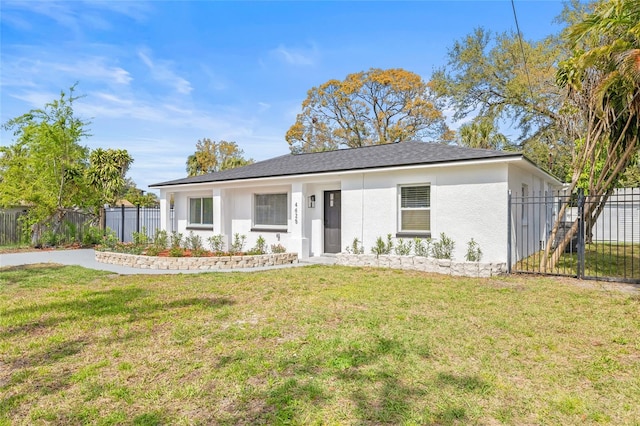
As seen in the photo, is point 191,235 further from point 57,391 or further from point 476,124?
point 476,124

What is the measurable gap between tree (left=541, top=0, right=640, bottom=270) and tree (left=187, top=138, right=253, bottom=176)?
123 feet

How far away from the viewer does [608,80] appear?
25.9 ft

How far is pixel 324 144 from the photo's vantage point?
3253cm

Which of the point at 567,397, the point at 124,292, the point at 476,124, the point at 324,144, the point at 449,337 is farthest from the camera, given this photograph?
the point at 324,144

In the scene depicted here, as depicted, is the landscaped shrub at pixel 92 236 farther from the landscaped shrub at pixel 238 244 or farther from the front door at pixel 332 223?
the front door at pixel 332 223

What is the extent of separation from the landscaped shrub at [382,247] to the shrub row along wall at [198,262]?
122 inches

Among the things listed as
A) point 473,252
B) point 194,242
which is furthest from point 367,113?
point 473,252

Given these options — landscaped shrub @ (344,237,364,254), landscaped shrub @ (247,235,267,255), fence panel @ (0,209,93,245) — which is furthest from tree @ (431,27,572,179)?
fence panel @ (0,209,93,245)

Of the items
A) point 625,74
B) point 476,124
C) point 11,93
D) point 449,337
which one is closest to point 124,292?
point 449,337

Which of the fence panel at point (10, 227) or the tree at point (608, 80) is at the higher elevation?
the tree at point (608, 80)

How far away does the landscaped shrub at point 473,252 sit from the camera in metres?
9.98

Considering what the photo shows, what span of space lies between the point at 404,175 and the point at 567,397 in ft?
27.4

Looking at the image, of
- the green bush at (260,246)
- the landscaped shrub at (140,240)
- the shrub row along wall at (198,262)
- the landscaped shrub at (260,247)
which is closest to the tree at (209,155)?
the landscaped shrub at (140,240)

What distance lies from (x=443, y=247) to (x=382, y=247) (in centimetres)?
180
